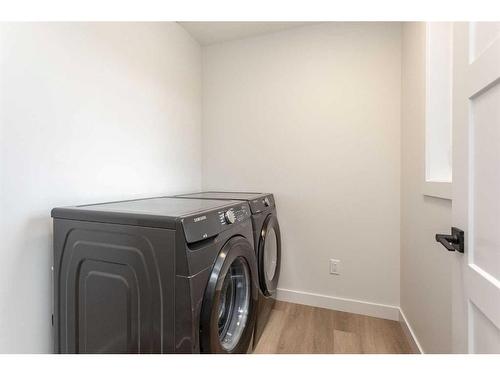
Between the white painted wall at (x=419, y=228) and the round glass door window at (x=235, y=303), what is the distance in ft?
3.10

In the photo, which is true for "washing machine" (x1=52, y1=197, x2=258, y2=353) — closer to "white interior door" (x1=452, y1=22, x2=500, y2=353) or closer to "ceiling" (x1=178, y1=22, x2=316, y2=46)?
"white interior door" (x1=452, y1=22, x2=500, y2=353)

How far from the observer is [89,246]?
0.95m

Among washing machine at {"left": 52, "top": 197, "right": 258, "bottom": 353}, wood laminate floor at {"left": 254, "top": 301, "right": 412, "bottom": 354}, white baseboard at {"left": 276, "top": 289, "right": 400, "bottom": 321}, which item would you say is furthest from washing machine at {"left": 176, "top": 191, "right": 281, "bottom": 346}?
washing machine at {"left": 52, "top": 197, "right": 258, "bottom": 353}

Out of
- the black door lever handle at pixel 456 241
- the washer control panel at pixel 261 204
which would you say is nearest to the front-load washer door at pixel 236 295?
the washer control panel at pixel 261 204

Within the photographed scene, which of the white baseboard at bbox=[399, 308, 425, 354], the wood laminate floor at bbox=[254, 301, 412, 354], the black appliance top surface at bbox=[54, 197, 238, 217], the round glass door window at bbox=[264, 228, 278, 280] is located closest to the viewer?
the black appliance top surface at bbox=[54, 197, 238, 217]

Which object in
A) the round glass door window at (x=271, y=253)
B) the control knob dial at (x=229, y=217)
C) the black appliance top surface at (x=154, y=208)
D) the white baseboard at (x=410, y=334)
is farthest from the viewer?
the round glass door window at (x=271, y=253)

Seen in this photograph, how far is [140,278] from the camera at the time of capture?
0.85 m

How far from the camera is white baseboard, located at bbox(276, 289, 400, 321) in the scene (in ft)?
6.01

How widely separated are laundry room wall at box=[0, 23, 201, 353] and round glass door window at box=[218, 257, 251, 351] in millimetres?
807

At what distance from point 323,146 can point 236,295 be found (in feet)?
4.40

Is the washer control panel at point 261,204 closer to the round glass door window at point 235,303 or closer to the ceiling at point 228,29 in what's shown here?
the round glass door window at point 235,303

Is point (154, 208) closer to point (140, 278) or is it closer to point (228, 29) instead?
point (140, 278)

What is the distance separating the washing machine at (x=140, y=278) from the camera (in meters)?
0.81

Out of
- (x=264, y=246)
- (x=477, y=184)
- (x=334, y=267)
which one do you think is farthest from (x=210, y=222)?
(x=334, y=267)
